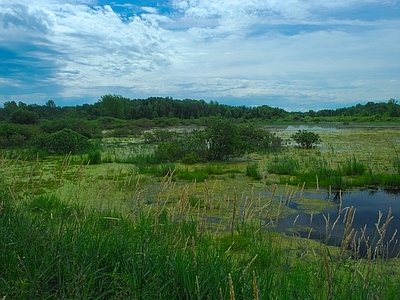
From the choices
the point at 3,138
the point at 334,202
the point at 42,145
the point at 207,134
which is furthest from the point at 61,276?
the point at 3,138

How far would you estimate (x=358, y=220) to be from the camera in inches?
219

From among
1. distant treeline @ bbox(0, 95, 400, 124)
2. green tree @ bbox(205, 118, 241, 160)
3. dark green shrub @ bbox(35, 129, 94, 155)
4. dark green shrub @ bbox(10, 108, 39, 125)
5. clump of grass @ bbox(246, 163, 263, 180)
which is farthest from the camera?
distant treeline @ bbox(0, 95, 400, 124)

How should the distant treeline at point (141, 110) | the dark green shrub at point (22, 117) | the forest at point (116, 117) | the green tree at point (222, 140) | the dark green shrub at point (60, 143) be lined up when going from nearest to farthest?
1. the green tree at point (222, 140)
2. the dark green shrub at point (60, 143)
3. the forest at point (116, 117)
4. the dark green shrub at point (22, 117)
5. the distant treeline at point (141, 110)

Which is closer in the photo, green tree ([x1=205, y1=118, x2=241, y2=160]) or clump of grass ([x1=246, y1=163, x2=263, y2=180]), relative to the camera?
clump of grass ([x1=246, y1=163, x2=263, y2=180])

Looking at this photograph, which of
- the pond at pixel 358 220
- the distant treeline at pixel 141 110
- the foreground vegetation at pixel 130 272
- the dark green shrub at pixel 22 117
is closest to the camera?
the foreground vegetation at pixel 130 272

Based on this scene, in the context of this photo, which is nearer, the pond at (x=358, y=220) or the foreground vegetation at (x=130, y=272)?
the foreground vegetation at (x=130, y=272)

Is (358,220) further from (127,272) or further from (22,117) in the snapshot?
(22,117)

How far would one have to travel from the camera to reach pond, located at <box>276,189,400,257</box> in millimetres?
4637

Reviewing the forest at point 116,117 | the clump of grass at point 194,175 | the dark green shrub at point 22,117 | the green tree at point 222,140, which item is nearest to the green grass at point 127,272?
the clump of grass at point 194,175

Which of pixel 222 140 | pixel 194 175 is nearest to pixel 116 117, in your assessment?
pixel 222 140

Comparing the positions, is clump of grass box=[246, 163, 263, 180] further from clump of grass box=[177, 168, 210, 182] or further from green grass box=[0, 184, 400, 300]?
green grass box=[0, 184, 400, 300]

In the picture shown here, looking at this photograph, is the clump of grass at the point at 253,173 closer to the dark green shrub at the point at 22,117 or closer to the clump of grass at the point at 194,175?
the clump of grass at the point at 194,175

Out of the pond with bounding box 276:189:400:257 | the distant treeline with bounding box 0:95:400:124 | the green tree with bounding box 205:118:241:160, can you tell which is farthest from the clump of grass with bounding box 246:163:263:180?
the distant treeline with bounding box 0:95:400:124

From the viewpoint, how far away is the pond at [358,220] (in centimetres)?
464
